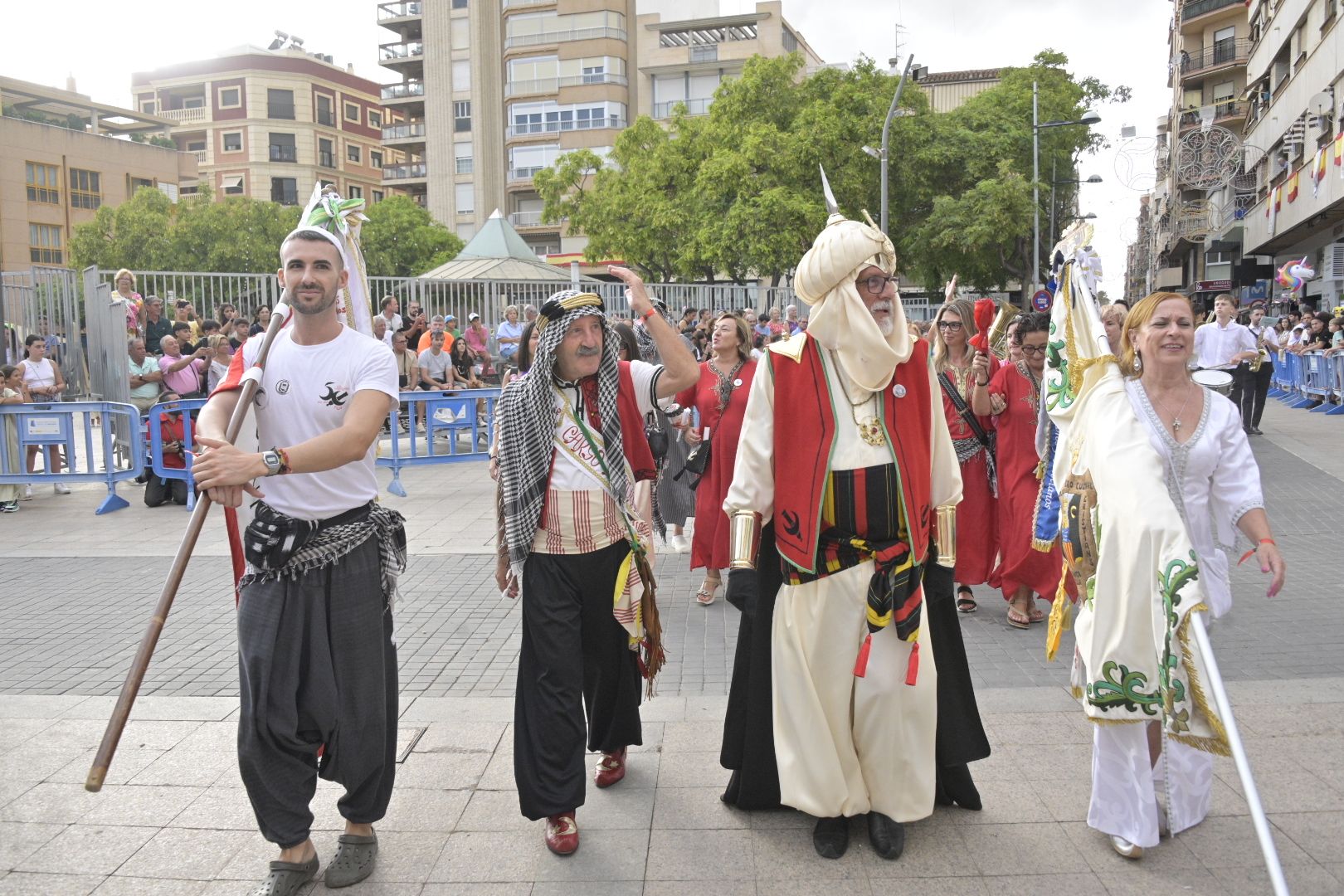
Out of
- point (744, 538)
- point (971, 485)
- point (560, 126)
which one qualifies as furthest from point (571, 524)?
point (560, 126)

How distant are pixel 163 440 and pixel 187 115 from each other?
7416cm

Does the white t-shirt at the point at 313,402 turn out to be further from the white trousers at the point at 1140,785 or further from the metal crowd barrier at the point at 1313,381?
the metal crowd barrier at the point at 1313,381

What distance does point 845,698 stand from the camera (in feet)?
12.2

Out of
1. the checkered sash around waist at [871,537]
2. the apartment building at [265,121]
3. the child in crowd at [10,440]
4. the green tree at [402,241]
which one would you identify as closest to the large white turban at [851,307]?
the checkered sash around waist at [871,537]

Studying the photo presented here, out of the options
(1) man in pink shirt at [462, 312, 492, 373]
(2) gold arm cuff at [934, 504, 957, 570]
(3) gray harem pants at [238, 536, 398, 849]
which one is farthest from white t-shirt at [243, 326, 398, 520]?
(1) man in pink shirt at [462, 312, 492, 373]

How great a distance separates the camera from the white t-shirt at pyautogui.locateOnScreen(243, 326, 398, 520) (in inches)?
138

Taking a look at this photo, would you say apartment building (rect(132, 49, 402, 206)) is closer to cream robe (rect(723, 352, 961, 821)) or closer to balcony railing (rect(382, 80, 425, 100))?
balcony railing (rect(382, 80, 425, 100))

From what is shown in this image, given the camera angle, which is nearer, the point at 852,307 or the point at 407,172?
the point at 852,307

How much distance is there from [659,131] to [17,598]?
34.4 m

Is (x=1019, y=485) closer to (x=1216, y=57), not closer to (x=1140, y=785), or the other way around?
(x=1140, y=785)

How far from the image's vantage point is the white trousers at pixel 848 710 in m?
3.69

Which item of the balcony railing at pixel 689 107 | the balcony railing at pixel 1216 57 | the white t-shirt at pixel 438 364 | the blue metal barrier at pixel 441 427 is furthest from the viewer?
the balcony railing at pixel 689 107

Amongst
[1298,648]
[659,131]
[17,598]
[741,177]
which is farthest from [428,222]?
[1298,648]

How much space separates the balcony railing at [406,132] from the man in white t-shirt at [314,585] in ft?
221
